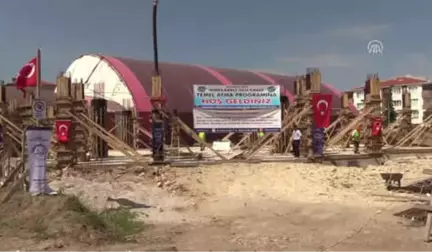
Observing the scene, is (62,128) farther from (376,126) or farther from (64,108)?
(376,126)

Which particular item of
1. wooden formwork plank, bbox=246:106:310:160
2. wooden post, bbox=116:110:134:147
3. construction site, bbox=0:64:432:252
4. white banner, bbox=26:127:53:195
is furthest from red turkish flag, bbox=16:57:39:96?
wooden post, bbox=116:110:134:147

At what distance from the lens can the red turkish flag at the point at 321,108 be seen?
2237cm

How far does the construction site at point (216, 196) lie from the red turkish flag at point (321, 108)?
344mm

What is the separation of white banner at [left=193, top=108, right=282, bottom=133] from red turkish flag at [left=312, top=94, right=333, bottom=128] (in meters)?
1.42

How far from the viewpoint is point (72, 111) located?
2091cm

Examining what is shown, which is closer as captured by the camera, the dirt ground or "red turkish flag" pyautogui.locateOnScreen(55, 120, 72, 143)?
the dirt ground

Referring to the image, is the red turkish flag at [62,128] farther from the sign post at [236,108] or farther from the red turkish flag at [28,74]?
the sign post at [236,108]

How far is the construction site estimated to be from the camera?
10.6 m

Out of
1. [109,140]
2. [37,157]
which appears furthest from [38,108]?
[109,140]

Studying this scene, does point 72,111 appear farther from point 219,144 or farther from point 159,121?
point 219,144

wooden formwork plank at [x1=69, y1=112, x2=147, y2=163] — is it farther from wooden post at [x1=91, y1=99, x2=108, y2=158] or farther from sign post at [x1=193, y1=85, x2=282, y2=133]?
sign post at [x1=193, y1=85, x2=282, y2=133]

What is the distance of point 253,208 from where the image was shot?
1459 centimetres

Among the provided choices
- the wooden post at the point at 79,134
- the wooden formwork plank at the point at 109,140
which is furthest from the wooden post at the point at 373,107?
the wooden post at the point at 79,134

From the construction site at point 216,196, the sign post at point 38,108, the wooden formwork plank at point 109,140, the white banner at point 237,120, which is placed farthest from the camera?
the white banner at point 237,120
